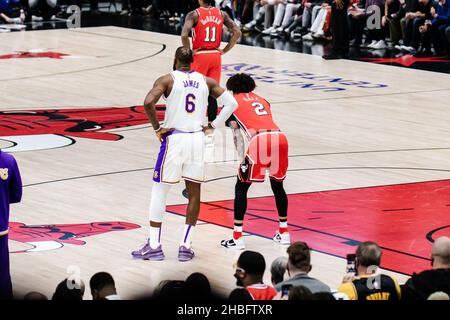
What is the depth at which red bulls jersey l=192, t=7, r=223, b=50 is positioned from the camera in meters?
16.1

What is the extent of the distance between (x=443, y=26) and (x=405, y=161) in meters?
10.0

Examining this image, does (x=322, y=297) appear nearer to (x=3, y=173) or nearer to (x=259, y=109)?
(x=3, y=173)

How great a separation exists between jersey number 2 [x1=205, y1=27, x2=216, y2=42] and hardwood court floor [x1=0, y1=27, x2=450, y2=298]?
1473 mm

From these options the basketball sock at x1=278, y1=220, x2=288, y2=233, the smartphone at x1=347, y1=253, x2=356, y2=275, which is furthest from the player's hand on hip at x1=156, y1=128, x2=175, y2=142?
the smartphone at x1=347, y1=253, x2=356, y2=275

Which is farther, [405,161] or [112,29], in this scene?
[112,29]

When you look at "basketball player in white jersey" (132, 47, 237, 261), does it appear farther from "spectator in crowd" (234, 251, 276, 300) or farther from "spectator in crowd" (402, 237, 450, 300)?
"spectator in crowd" (402, 237, 450, 300)

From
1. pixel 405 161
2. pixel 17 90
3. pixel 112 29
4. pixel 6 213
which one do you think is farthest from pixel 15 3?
pixel 6 213

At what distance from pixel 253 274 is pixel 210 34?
8.79m

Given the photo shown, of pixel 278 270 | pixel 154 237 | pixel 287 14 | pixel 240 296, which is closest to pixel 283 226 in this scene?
pixel 154 237

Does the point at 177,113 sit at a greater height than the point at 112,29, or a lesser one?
greater

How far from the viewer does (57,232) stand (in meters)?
11.6

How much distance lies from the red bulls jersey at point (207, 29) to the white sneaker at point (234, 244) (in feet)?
18.0

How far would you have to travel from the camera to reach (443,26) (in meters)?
24.5

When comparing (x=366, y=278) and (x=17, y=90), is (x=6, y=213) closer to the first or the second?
(x=366, y=278)
